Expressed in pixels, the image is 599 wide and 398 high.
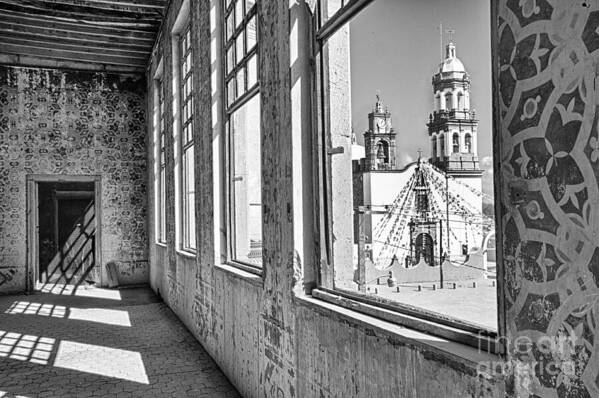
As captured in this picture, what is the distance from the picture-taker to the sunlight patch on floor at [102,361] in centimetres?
445

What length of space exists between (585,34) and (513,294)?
0.61 meters

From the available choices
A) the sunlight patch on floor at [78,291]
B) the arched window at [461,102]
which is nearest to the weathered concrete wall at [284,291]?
the arched window at [461,102]

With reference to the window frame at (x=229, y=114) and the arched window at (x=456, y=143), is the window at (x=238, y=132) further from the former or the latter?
the arched window at (x=456, y=143)

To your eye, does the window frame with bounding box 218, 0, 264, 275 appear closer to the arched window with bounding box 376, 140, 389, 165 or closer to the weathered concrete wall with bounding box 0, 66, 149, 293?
the arched window with bounding box 376, 140, 389, 165

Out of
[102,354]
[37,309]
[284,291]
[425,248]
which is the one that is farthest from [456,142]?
[37,309]

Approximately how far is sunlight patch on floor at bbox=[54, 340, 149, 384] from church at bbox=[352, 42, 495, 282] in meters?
2.57

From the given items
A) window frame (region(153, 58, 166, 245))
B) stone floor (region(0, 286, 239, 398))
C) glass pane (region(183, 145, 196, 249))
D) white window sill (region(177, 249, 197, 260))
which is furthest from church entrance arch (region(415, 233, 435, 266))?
window frame (region(153, 58, 166, 245))

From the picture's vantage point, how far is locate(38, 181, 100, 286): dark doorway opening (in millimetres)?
10250

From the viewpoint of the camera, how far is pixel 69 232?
1048 cm

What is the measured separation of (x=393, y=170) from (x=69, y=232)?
9196 mm

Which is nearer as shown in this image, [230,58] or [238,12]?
[238,12]

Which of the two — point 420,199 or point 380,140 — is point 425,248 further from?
point 380,140

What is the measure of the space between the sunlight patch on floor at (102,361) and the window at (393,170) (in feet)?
8.32

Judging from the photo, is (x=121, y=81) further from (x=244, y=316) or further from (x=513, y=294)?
(x=513, y=294)
